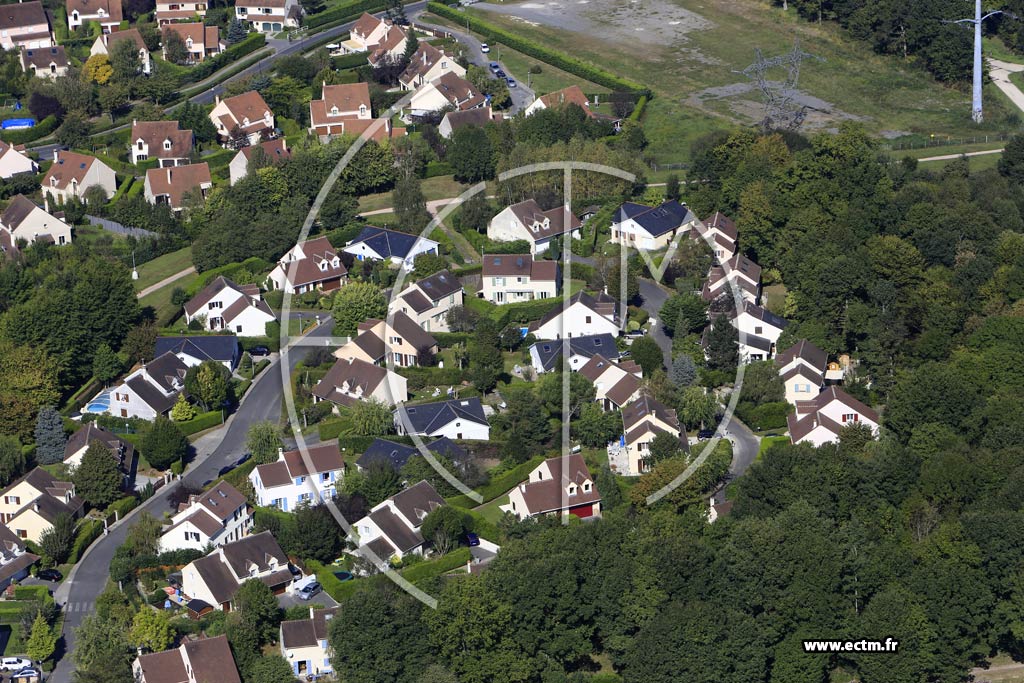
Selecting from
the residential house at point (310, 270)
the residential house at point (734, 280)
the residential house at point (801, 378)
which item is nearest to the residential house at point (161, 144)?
the residential house at point (310, 270)

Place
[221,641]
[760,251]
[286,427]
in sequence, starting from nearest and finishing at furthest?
1. [221,641]
2. [286,427]
3. [760,251]

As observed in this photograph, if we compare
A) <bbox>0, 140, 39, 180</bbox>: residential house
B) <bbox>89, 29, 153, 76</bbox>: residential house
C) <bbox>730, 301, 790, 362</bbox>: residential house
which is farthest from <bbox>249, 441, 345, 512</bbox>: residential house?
<bbox>89, 29, 153, 76</bbox>: residential house

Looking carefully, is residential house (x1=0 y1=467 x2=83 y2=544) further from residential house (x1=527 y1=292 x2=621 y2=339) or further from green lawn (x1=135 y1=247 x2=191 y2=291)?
residential house (x1=527 y1=292 x2=621 y2=339)

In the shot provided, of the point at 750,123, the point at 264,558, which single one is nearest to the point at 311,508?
the point at 264,558

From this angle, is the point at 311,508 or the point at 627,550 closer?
the point at 627,550

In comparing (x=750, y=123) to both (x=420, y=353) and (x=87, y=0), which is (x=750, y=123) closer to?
(x=420, y=353)

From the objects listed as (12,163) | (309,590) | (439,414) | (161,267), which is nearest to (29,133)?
(12,163)
